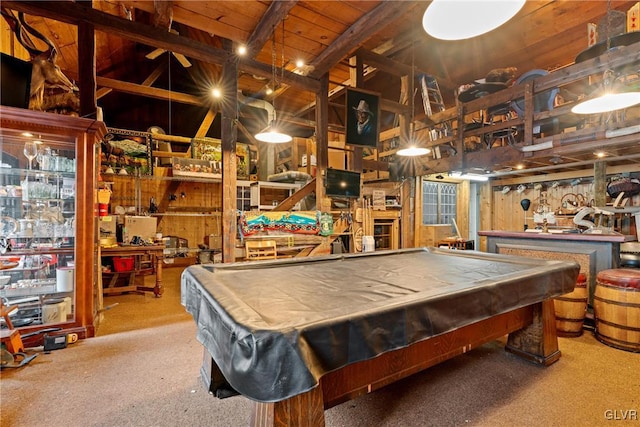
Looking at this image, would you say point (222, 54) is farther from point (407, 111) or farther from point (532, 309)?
point (532, 309)

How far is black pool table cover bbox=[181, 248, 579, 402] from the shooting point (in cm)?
101

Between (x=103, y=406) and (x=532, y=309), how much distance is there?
330 cm

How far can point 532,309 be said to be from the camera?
2.43 meters

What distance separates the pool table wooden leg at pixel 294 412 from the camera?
1162 millimetres

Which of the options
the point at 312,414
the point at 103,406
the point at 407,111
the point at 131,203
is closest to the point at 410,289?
the point at 312,414

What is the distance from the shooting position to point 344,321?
3.79 feet

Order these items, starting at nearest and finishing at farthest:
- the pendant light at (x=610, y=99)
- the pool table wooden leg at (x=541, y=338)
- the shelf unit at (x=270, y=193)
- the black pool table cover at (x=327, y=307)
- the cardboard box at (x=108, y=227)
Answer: the black pool table cover at (x=327, y=307) < the pendant light at (x=610, y=99) < the pool table wooden leg at (x=541, y=338) < the cardboard box at (x=108, y=227) < the shelf unit at (x=270, y=193)

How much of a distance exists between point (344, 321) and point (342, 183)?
3.56 meters

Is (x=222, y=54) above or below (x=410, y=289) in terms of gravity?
above

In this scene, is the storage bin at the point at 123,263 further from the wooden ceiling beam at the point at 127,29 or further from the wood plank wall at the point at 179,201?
the wooden ceiling beam at the point at 127,29

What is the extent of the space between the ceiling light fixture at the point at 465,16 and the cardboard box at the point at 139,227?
5276mm

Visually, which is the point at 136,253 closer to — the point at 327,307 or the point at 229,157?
the point at 229,157

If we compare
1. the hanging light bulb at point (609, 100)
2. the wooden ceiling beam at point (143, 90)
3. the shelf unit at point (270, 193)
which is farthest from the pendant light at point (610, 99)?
the wooden ceiling beam at point (143, 90)

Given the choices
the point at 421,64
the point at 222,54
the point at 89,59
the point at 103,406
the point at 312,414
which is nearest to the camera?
the point at 312,414
